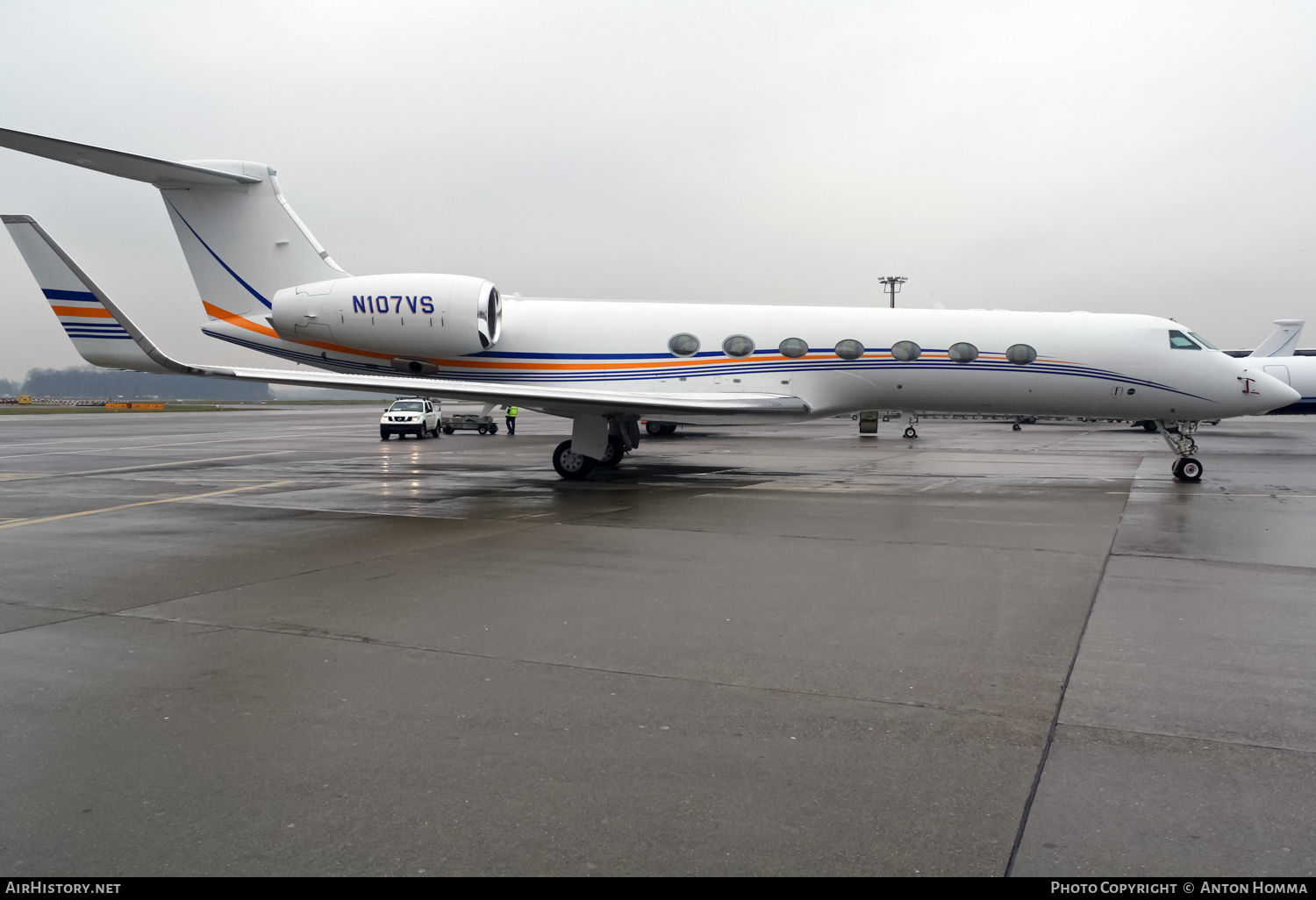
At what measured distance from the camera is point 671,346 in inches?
600

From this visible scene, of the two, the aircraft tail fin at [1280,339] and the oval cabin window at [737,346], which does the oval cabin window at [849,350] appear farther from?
the aircraft tail fin at [1280,339]

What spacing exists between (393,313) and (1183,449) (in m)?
14.4

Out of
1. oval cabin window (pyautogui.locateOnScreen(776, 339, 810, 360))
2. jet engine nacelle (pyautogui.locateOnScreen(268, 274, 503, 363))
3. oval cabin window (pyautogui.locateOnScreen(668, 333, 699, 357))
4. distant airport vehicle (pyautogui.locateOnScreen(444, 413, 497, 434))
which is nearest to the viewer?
jet engine nacelle (pyautogui.locateOnScreen(268, 274, 503, 363))

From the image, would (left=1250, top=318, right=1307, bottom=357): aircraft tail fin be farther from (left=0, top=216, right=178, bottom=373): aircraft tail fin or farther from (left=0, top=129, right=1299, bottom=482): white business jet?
(left=0, top=216, right=178, bottom=373): aircraft tail fin

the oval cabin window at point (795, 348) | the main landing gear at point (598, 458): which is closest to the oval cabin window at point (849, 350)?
the oval cabin window at point (795, 348)

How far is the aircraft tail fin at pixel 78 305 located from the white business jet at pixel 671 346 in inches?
104

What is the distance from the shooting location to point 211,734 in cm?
394

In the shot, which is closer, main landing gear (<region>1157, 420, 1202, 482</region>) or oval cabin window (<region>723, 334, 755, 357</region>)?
→ oval cabin window (<region>723, 334, 755, 357</region>)

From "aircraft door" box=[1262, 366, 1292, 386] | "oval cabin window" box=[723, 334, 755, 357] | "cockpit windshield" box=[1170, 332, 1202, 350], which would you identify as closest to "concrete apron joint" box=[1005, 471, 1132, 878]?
"oval cabin window" box=[723, 334, 755, 357]

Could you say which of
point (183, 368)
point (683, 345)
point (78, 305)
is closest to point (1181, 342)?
point (683, 345)

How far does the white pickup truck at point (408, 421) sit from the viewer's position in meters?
30.3

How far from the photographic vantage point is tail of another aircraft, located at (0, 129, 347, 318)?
15.0 meters
